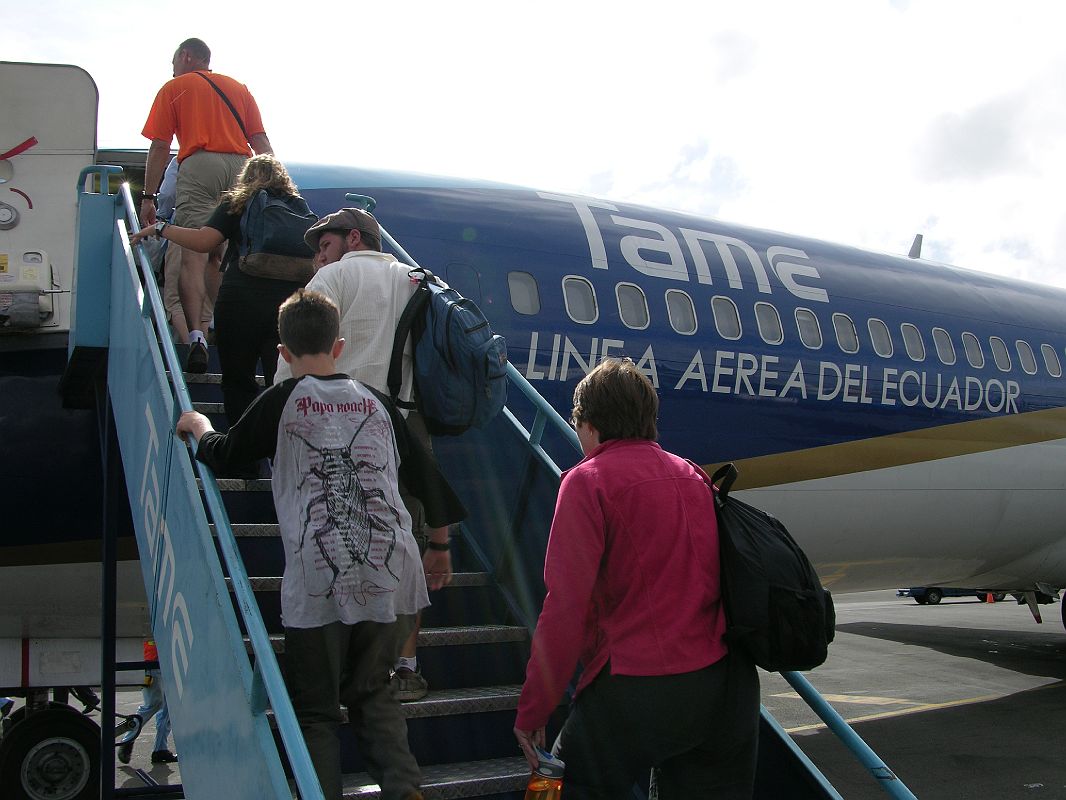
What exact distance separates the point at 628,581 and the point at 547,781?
1.65 feet

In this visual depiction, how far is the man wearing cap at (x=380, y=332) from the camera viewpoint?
339 cm

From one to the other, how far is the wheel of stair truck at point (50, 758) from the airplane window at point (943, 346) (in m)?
7.55

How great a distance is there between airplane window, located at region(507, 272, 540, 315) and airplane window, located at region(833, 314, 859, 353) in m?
2.92

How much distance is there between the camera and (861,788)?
7938mm

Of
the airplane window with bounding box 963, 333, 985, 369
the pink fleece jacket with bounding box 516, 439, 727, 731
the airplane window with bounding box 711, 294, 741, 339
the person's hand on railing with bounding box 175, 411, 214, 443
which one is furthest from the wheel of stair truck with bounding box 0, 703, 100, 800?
the airplane window with bounding box 963, 333, 985, 369

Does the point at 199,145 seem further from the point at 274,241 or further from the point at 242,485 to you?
the point at 242,485

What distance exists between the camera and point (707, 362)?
24.7 ft

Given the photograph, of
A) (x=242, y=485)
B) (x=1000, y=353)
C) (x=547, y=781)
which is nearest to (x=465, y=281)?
(x=242, y=485)

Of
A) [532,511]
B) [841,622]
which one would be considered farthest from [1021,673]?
[532,511]

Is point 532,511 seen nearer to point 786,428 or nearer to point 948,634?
point 786,428

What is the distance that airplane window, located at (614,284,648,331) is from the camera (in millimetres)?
7309

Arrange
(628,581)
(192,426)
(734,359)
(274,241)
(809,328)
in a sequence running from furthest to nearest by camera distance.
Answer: (809,328), (734,359), (274,241), (192,426), (628,581)

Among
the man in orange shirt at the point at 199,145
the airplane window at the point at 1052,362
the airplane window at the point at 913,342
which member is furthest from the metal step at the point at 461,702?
the airplane window at the point at 1052,362

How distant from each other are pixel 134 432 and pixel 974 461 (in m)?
7.63
